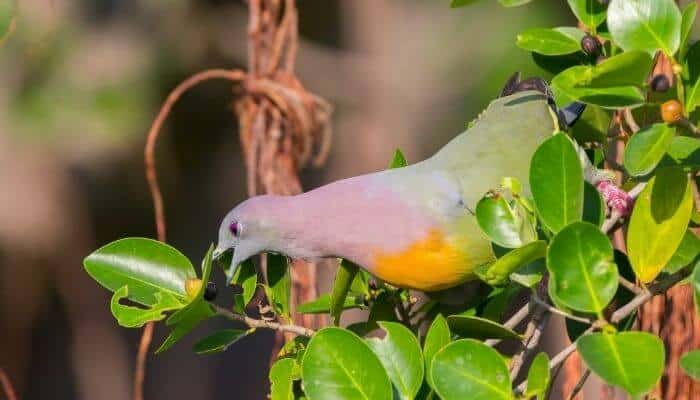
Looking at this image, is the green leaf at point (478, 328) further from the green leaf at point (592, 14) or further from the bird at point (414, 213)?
the green leaf at point (592, 14)

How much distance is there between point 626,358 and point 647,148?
153 mm

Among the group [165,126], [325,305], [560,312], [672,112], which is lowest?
[165,126]

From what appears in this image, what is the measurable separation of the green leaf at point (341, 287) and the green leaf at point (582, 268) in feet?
0.84

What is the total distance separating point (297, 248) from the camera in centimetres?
88

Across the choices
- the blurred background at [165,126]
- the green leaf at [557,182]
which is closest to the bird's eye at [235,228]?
the green leaf at [557,182]

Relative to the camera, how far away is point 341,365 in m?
0.70

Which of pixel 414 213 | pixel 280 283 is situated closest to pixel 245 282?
pixel 280 283

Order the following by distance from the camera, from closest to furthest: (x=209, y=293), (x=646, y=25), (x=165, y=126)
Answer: (x=646, y=25) < (x=209, y=293) < (x=165, y=126)

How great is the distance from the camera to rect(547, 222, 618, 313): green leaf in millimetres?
624

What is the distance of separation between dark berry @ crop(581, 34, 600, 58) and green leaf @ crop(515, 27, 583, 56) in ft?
0.05

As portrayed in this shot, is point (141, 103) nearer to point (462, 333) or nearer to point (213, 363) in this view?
point (213, 363)

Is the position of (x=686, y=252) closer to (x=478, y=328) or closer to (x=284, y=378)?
(x=478, y=328)

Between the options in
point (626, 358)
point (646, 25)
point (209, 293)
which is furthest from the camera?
point (209, 293)

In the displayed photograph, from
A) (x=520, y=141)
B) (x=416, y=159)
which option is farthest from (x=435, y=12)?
(x=520, y=141)
